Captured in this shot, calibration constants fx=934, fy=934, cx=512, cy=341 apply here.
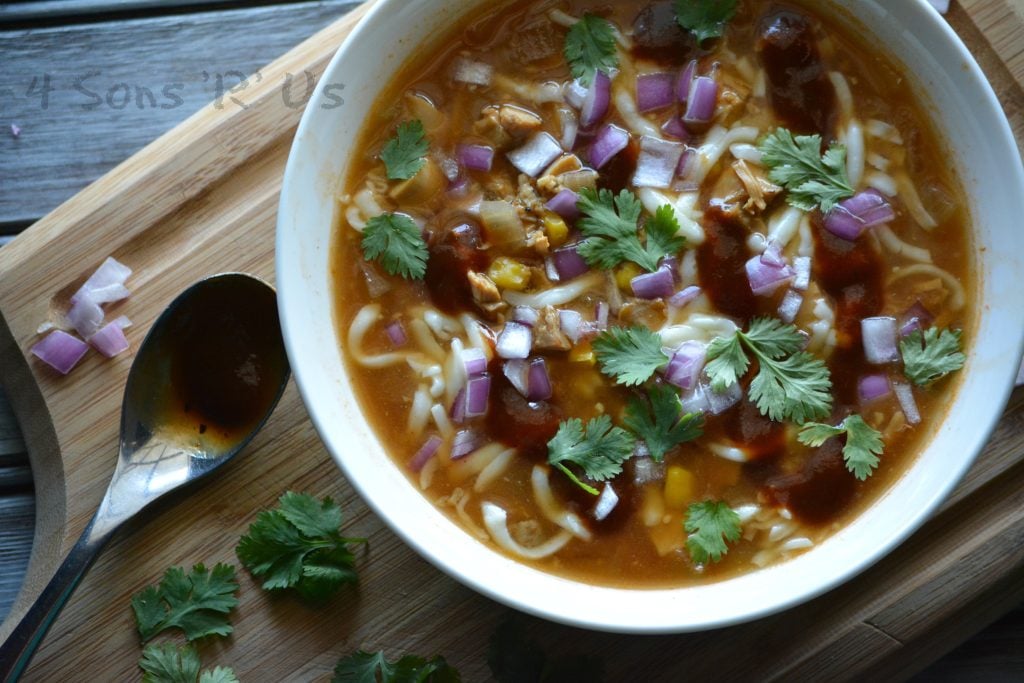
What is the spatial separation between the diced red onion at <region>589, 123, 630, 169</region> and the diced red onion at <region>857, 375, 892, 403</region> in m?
1.44

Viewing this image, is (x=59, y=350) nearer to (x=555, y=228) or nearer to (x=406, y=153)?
(x=406, y=153)

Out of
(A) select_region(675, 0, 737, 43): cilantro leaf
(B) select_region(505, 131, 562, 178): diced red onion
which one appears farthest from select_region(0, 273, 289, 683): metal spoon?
(A) select_region(675, 0, 737, 43): cilantro leaf

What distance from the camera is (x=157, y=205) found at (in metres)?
4.45

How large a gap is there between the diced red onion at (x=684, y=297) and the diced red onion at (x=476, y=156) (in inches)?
38.5

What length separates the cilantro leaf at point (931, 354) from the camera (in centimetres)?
399

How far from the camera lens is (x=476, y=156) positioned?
402 centimetres

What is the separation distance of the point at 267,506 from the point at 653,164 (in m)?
2.36

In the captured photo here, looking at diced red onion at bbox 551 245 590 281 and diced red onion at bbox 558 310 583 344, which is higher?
diced red onion at bbox 551 245 590 281

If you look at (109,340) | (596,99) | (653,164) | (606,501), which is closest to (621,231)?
(653,164)

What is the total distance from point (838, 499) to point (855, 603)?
0.61 meters

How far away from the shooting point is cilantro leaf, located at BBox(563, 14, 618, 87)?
3998 mm

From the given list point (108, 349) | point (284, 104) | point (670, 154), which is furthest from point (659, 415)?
point (108, 349)

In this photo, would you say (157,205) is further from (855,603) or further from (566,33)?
(855,603)

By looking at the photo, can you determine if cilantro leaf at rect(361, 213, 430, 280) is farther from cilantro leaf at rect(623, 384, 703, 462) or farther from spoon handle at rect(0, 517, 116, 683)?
spoon handle at rect(0, 517, 116, 683)
